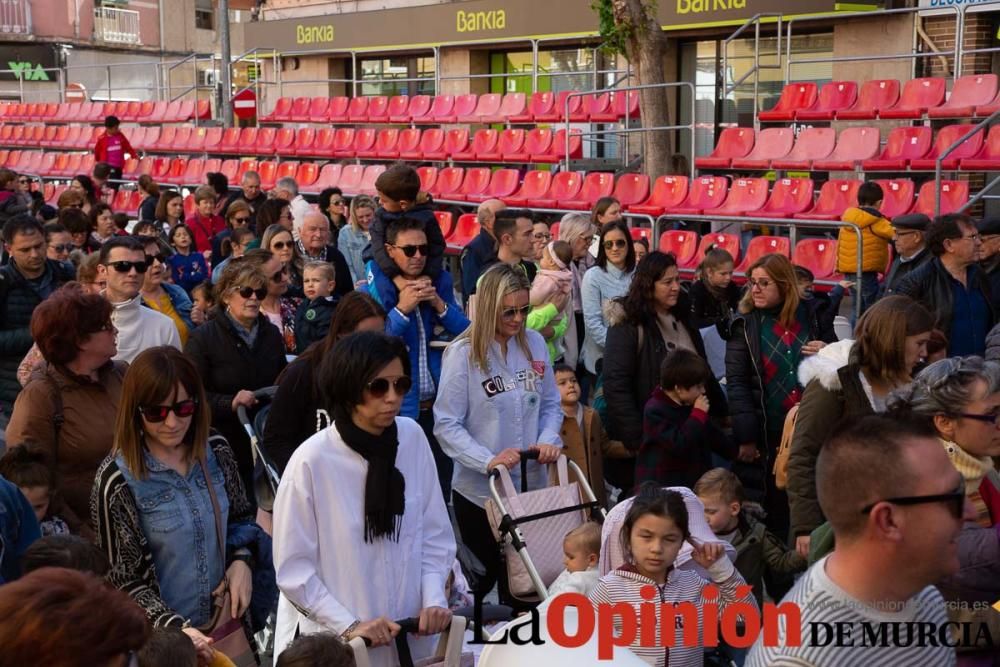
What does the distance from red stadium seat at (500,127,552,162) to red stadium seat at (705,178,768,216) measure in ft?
14.8

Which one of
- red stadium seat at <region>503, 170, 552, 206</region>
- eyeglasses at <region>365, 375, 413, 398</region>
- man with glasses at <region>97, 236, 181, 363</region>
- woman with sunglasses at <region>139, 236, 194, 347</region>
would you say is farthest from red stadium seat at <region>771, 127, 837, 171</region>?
eyeglasses at <region>365, 375, 413, 398</region>

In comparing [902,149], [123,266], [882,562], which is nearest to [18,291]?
[123,266]

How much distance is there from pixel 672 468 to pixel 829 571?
137 inches

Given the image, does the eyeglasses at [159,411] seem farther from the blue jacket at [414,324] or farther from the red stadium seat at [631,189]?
the red stadium seat at [631,189]

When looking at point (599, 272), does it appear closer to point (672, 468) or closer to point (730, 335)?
point (730, 335)

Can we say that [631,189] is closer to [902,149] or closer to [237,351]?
[902,149]

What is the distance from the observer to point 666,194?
14289 millimetres

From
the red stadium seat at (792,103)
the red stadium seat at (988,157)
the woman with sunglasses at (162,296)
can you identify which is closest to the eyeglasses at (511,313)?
the woman with sunglasses at (162,296)

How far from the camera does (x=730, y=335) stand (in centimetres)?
677

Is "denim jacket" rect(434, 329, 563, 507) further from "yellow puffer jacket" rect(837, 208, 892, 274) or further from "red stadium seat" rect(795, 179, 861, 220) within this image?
"red stadium seat" rect(795, 179, 861, 220)

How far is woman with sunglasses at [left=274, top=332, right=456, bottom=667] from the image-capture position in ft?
12.6

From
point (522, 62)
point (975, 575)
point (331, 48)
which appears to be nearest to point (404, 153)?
point (522, 62)

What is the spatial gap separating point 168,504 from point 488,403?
6.06 feet

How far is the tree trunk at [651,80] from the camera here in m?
15.4
